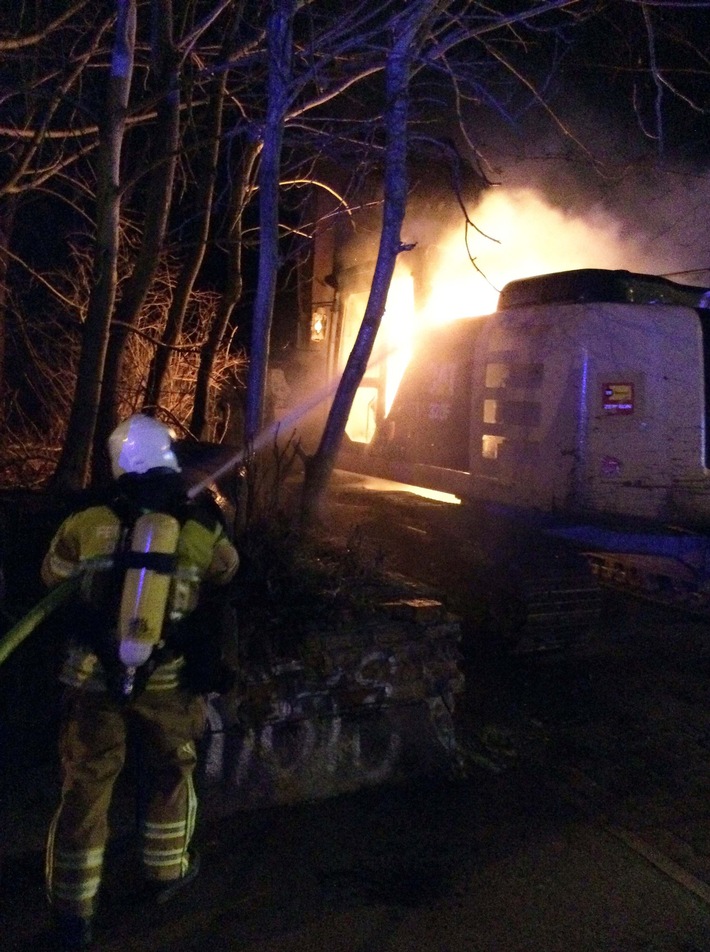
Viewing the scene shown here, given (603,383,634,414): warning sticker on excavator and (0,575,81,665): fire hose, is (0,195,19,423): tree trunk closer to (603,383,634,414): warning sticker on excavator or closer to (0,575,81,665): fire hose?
(603,383,634,414): warning sticker on excavator

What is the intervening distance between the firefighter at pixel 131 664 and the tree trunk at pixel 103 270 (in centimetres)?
319

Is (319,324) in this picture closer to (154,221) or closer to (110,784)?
(154,221)

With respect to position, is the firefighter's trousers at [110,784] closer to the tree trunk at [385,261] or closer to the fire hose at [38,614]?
the fire hose at [38,614]

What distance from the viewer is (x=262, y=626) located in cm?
429

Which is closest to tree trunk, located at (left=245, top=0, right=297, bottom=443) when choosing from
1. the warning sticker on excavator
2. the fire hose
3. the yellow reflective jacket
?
the warning sticker on excavator

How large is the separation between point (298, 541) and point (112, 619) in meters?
2.01


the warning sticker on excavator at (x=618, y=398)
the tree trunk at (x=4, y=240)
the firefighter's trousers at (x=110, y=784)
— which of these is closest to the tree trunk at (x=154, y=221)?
the tree trunk at (x=4, y=240)

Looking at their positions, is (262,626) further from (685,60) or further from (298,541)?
(685,60)

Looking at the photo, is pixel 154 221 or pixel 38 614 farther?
pixel 154 221

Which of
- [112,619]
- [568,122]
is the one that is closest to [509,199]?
[568,122]

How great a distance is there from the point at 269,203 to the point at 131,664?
4282 millimetres

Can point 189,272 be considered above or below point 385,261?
above

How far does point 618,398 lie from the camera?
5906 millimetres

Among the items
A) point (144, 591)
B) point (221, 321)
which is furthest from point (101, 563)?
point (221, 321)
